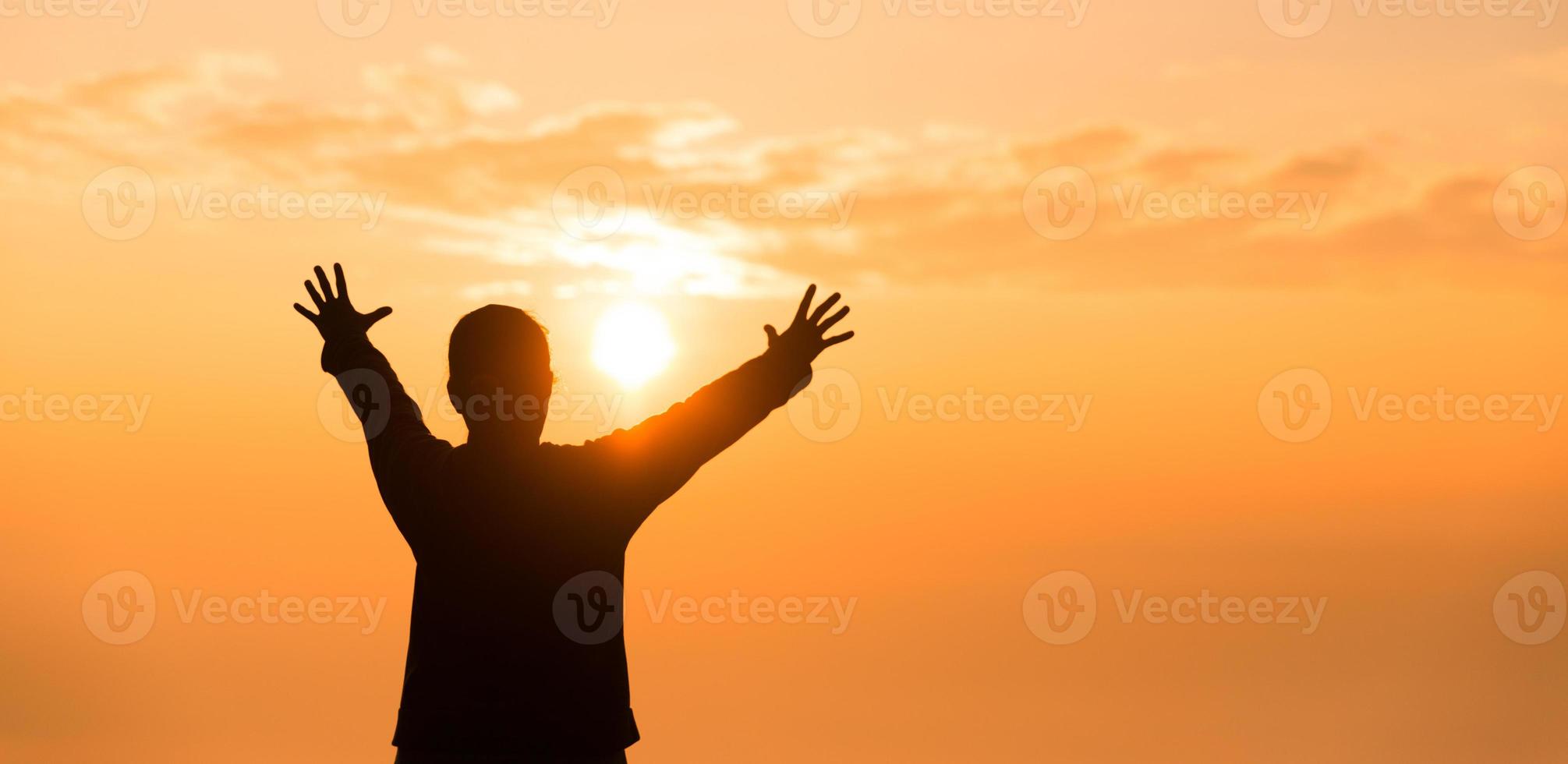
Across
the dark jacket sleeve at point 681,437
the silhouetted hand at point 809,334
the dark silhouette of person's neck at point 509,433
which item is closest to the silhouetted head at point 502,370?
the dark silhouette of person's neck at point 509,433

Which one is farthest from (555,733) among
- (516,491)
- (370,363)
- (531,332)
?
(370,363)

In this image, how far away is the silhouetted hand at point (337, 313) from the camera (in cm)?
518

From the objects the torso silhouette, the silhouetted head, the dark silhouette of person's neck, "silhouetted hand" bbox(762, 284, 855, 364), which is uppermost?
"silhouetted hand" bbox(762, 284, 855, 364)

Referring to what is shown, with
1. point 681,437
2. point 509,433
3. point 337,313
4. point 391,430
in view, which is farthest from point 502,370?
point 337,313

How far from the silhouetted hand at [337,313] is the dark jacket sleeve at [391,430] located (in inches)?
2.0

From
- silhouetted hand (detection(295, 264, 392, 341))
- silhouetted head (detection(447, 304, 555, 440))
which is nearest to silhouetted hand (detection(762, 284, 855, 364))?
silhouetted head (detection(447, 304, 555, 440))

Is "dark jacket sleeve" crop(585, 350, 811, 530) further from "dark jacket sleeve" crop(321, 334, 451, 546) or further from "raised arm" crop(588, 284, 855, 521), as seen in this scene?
"dark jacket sleeve" crop(321, 334, 451, 546)

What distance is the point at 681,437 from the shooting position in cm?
427

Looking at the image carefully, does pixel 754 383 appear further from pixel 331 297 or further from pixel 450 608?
pixel 331 297

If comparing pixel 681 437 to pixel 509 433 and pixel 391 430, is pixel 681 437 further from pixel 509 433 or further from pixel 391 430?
pixel 391 430

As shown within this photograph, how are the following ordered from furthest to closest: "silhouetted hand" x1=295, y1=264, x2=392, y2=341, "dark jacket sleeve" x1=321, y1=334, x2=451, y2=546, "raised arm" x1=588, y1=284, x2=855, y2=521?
"silhouetted hand" x1=295, y1=264, x2=392, y2=341 < "dark jacket sleeve" x1=321, y1=334, x2=451, y2=546 < "raised arm" x1=588, y1=284, x2=855, y2=521

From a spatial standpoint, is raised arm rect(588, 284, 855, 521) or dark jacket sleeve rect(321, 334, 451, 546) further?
dark jacket sleeve rect(321, 334, 451, 546)

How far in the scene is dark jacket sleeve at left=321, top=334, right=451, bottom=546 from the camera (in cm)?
450

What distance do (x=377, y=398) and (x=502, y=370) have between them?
2.44ft
